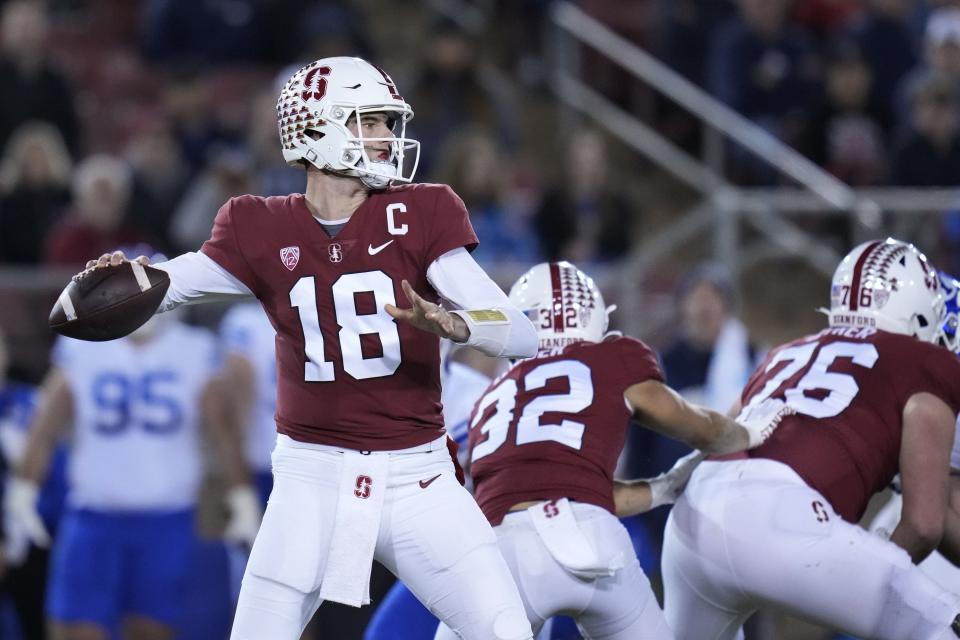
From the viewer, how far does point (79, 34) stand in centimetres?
Answer: 970

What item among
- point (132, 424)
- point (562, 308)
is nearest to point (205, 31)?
point (132, 424)

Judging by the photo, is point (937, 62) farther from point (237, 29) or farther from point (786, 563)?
point (786, 563)

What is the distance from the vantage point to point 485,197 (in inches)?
306

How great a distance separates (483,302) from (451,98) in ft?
16.9

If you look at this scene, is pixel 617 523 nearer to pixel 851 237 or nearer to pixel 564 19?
pixel 851 237

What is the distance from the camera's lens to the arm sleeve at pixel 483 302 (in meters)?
3.66

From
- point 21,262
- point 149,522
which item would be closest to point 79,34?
point 21,262

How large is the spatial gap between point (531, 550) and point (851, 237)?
3.53m

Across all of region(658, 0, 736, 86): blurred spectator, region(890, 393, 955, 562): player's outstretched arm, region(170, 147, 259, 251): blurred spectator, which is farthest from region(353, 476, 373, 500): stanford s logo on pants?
region(658, 0, 736, 86): blurred spectator

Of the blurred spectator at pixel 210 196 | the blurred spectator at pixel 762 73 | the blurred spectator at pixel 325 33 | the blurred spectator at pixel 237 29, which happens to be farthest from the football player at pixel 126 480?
the blurred spectator at pixel 762 73

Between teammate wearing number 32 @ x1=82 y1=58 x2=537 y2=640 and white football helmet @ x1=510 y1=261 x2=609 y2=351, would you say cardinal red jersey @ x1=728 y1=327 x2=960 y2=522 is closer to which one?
white football helmet @ x1=510 y1=261 x2=609 y2=351

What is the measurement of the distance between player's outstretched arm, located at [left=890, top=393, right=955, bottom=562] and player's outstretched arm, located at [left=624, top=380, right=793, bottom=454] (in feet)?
1.27

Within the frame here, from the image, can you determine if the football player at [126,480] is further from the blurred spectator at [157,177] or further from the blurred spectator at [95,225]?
the blurred spectator at [157,177]

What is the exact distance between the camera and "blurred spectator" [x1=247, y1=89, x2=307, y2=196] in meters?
7.71
